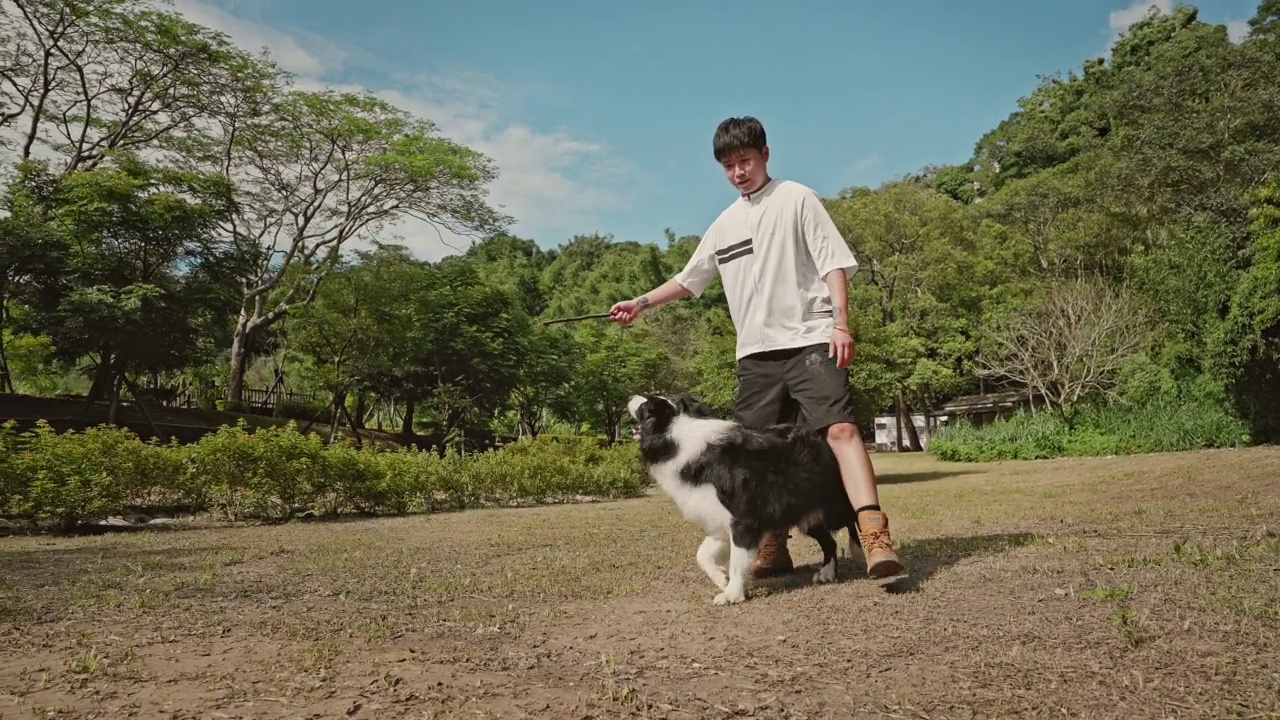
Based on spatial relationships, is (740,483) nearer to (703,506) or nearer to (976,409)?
(703,506)

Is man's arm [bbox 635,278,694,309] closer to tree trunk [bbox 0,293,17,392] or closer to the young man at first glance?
the young man

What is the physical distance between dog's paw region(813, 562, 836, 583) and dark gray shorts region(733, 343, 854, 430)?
0.78m

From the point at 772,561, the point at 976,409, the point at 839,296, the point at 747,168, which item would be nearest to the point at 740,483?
the point at 772,561

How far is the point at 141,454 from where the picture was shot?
9359 millimetres

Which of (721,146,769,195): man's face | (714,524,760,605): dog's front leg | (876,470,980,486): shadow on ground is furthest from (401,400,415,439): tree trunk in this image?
(714,524,760,605): dog's front leg

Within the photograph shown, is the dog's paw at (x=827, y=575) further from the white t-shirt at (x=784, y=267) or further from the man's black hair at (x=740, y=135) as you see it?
the man's black hair at (x=740, y=135)

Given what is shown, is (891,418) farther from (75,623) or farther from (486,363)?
(75,623)

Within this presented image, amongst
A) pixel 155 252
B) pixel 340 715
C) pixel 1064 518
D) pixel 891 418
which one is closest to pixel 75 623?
pixel 340 715

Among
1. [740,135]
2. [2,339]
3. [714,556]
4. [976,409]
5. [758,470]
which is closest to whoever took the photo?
[758,470]

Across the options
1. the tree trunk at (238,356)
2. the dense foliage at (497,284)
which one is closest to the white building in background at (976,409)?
the dense foliage at (497,284)

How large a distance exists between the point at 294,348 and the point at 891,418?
35.1 meters

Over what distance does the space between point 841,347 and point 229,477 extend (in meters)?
8.69

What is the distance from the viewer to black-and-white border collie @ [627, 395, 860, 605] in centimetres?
384

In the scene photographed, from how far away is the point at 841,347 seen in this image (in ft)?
12.7
